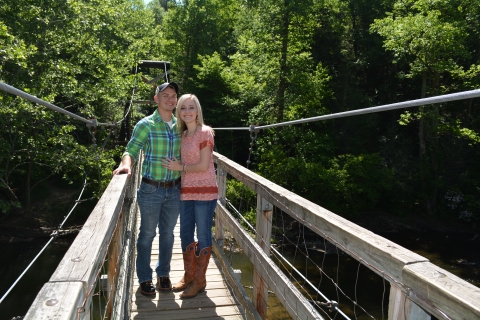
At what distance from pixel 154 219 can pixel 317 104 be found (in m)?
16.0

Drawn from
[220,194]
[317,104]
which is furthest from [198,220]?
[317,104]

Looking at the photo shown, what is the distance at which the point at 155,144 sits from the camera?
2.61 m

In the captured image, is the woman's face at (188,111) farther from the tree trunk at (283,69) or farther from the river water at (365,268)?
the tree trunk at (283,69)

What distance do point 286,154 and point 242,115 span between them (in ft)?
11.2

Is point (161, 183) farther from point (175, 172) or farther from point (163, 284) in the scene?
point (163, 284)

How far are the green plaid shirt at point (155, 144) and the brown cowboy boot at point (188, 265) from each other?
18.7 inches

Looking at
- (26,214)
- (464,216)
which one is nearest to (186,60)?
(26,214)

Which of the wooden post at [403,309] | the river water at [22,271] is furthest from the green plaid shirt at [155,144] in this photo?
the river water at [22,271]

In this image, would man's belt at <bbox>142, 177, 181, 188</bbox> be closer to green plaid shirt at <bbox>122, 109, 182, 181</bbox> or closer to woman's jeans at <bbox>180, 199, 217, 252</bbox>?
green plaid shirt at <bbox>122, 109, 182, 181</bbox>

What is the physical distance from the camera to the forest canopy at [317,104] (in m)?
13.8

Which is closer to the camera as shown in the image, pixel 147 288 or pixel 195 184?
pixel 195 184

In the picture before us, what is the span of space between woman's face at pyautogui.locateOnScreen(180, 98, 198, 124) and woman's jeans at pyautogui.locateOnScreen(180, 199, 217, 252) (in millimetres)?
495

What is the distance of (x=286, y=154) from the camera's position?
18656mm

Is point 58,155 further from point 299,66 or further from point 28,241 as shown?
point 299,66
